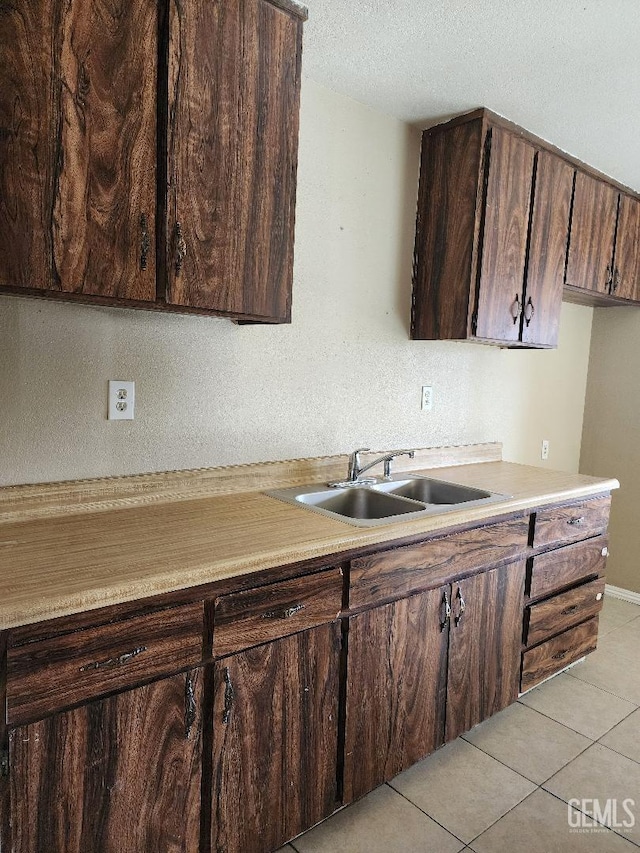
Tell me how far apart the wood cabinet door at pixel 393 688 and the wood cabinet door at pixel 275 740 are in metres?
A: 0.07

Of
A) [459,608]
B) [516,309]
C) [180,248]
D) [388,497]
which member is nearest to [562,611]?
[459,608]

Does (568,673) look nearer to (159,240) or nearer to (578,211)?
(578,211)

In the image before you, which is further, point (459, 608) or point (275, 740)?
point (459, 608)

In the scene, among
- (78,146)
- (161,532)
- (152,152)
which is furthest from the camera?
(161,532)

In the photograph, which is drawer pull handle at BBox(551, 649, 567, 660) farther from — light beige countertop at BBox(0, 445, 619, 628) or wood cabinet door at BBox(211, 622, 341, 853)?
wood cabinet door at BBox(211, 622, 341, 853)

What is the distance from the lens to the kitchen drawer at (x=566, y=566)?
2182mm

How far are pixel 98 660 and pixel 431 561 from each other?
1010mm

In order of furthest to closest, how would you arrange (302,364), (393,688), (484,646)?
(302,364) → (484,646) → (393,688)

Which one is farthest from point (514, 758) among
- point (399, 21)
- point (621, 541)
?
point (399, 21)

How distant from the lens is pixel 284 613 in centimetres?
141

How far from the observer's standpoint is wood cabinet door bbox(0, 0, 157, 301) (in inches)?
46.8

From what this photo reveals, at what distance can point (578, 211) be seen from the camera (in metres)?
2.64

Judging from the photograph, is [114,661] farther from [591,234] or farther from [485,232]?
[591,234]

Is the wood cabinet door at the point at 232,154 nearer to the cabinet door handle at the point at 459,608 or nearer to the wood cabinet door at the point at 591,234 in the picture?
the cabinet door handle at the point at 459,608
